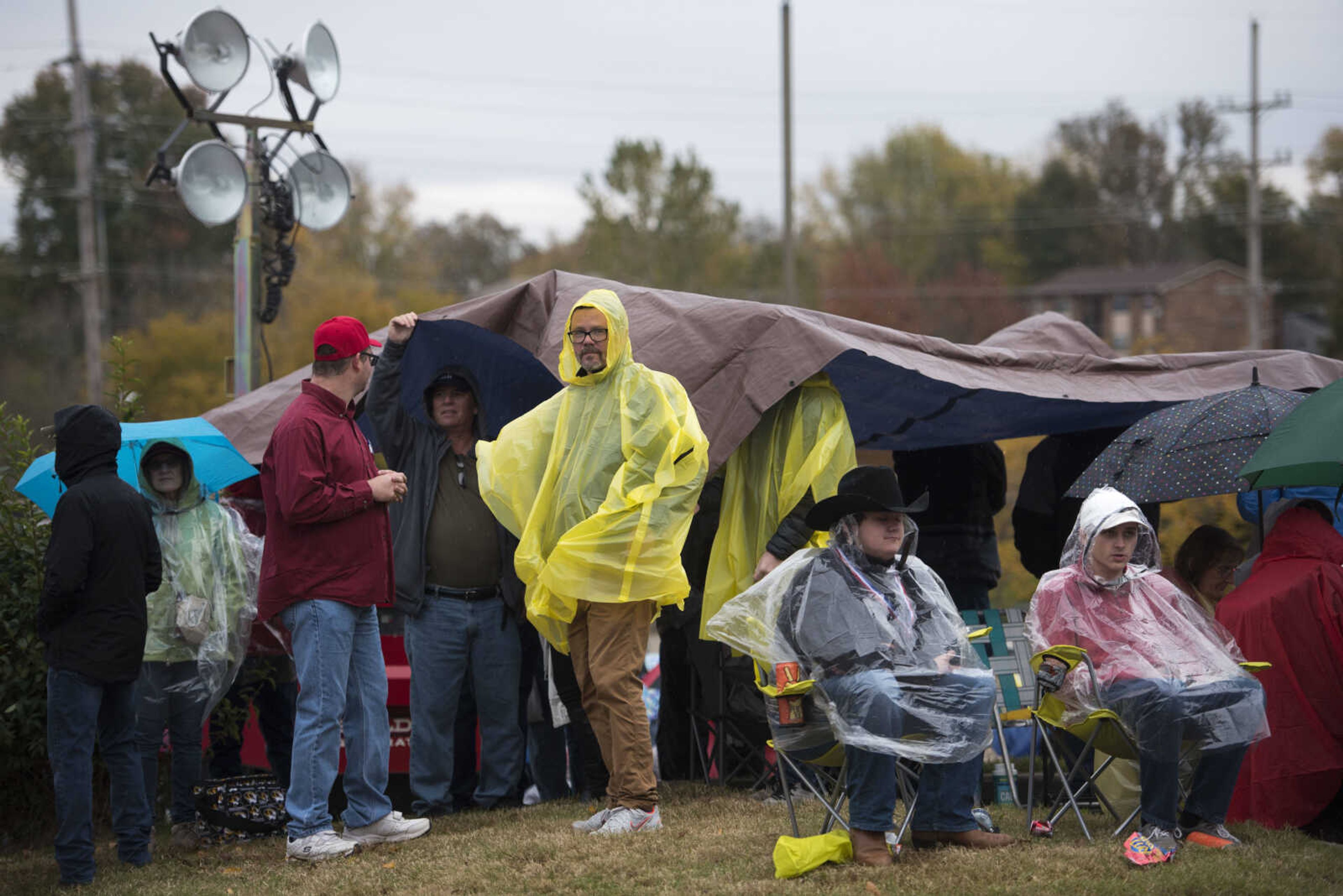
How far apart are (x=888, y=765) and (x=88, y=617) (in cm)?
292

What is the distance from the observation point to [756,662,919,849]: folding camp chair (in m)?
4.50

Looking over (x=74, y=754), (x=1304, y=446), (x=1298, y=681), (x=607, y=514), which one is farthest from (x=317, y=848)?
(x=1304, y=446)

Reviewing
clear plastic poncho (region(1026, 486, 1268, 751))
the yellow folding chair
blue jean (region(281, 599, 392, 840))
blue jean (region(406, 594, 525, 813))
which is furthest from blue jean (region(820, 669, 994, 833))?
blue jean (region(406, 594, 525, 813))

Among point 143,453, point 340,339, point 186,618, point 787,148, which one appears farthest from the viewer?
point 787,148

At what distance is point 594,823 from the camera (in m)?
5.12

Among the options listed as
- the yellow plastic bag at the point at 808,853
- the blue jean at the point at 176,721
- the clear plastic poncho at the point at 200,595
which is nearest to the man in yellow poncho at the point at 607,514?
the yellow plastic bag at the point at 808,853

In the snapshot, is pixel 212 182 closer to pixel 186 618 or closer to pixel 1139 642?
pixel 186 618

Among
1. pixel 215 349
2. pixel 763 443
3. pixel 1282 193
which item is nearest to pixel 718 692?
pixel 763 443

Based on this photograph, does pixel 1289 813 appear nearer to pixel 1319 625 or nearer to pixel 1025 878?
pixel 1319 625

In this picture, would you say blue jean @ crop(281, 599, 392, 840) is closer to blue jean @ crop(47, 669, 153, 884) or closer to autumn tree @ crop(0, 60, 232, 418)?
blue jean @ crop(47, 669, 153, 884)

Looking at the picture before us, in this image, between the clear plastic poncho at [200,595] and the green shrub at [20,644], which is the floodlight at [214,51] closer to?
the green shrub at [20,644]

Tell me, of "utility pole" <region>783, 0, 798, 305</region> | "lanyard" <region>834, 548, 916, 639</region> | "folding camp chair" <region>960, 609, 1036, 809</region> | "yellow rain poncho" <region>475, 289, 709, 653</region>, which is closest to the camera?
"lanyard" <region>834, 548, 916, 639</region>

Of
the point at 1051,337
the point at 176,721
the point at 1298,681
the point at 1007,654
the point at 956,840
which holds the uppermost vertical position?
the point at 1051,337

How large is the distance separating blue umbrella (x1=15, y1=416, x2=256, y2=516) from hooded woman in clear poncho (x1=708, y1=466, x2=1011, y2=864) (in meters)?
2.57
